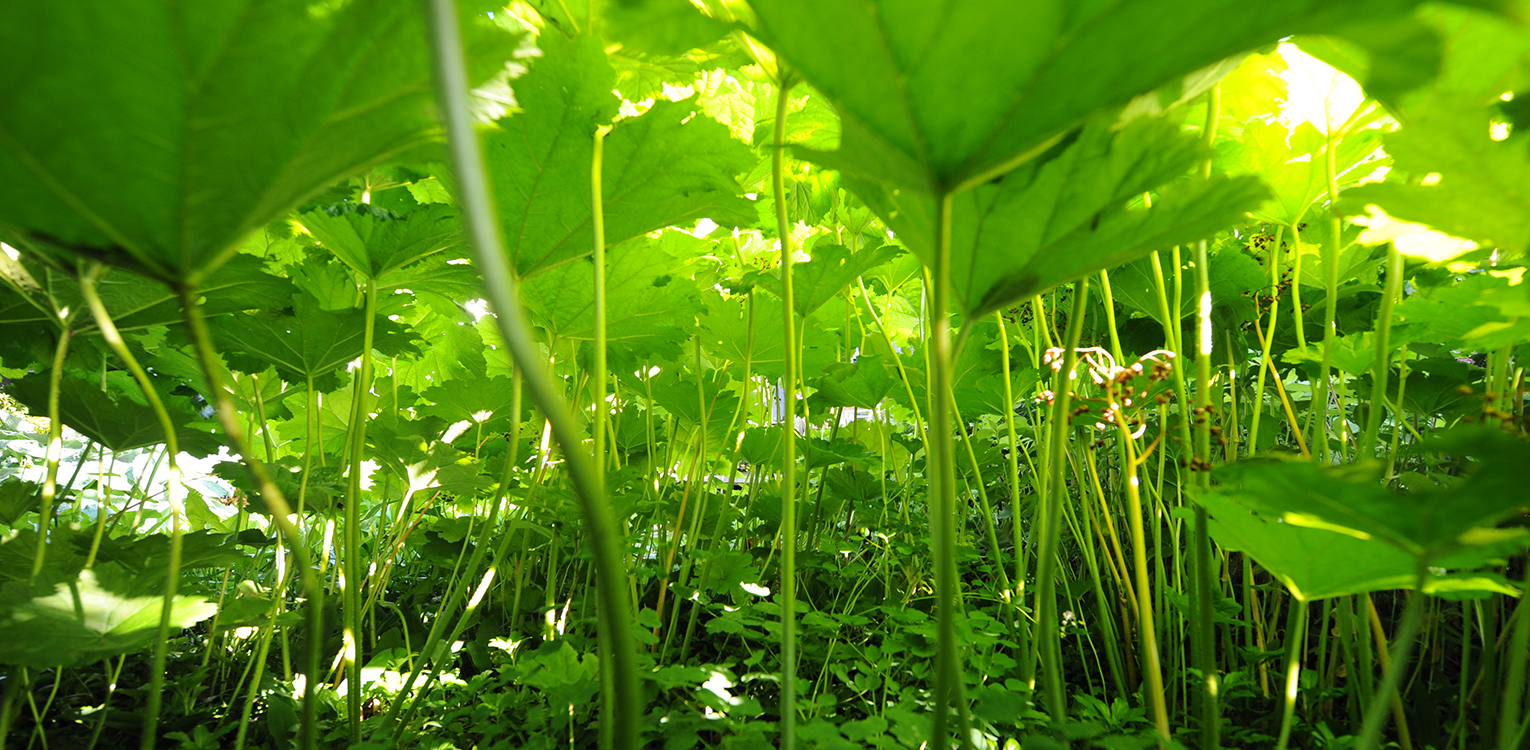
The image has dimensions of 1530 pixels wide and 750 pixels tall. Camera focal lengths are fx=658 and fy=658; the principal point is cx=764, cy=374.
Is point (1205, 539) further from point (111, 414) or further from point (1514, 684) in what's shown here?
point (111, 414)

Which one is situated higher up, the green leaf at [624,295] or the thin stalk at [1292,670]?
the green leaf at [624,295]

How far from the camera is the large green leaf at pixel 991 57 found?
0.40 m

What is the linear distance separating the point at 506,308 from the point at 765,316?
1.21 m

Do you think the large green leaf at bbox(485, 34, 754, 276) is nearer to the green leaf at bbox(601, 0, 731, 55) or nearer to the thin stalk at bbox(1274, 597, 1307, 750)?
the green leaf at bbox(601, 0, 731, 55)

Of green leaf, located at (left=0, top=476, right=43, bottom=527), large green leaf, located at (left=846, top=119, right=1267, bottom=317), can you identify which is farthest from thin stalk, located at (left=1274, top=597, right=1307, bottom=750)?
green leaf, located at (left=0, top=476, right=43, bottom=527)

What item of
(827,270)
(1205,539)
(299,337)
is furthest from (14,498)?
(1205,539)

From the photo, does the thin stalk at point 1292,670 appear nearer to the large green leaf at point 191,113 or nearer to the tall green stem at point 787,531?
the tall green stem at point 787,531

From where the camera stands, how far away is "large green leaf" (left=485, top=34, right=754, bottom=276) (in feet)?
2.93

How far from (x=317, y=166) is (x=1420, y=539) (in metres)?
0.90

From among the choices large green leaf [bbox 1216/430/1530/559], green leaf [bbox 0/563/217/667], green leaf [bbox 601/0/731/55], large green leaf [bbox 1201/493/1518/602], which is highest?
green leaf [bbox 601/0/731/55]

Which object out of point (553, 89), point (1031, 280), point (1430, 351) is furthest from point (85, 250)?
point (1430, 351)

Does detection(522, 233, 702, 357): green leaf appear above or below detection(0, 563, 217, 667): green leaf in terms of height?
above

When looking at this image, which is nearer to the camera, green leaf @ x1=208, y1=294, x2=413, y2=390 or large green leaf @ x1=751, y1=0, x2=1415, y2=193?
large green leaf @ x1=751, y1=0, x2=1415, y2=193

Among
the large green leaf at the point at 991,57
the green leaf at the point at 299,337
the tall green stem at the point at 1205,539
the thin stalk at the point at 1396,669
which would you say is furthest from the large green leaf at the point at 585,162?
the thin stalk at the point at 1396,669
